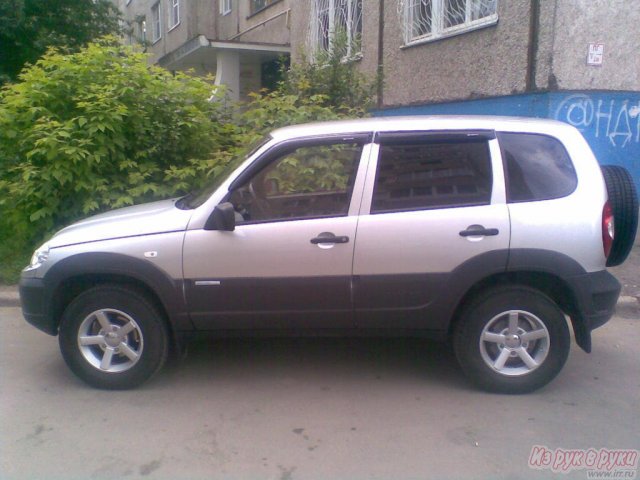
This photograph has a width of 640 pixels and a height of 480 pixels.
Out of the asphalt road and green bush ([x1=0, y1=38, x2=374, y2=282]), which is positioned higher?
green bush ([x1=0, y1=38, x2=374, y2=282])

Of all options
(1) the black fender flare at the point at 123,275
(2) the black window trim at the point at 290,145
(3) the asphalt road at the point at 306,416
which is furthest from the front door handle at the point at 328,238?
(3) the asphalt road at the point at 306,416

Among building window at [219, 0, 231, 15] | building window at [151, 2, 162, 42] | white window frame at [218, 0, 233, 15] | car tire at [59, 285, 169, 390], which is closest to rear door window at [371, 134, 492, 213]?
car tire at [59, 285, 169, 390]

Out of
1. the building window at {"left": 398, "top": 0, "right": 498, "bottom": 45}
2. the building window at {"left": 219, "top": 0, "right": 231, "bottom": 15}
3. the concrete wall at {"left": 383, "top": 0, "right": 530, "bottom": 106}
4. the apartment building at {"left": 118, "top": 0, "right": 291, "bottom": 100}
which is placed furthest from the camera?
the building window at {"left": 219, "top": 0, "right": 231, "bottom": 15}

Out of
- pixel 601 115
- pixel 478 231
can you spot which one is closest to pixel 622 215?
pixel 478 231

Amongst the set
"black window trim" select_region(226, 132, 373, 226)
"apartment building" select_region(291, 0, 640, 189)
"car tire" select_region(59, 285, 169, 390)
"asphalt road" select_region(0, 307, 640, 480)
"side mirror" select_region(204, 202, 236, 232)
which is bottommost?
"asphalt road" select_region(0, 307, 640, 480)

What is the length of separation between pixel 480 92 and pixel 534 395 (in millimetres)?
6016

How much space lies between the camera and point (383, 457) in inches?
149

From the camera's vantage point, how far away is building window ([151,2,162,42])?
2778 cm

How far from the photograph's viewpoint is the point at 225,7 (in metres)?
20.7

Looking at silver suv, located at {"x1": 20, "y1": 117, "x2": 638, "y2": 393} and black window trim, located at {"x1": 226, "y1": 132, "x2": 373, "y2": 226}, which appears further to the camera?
black window trim, located at {"x1": 226, "y1": 132, "x2": 373, "y2": 226}

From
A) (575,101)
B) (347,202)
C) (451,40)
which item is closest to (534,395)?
(347,202)

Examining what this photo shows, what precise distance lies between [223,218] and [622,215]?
9.29 feet

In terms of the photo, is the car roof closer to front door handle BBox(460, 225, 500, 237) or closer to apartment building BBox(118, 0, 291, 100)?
front door handle BBox(460, 225, 500, 237)

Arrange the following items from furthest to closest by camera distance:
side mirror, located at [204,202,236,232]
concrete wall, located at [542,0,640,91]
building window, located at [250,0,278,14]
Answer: building window, located at [250,0,278,14], concrete wall, located at [542,0,640,91], side mirror, located at [204,202,236,232]
